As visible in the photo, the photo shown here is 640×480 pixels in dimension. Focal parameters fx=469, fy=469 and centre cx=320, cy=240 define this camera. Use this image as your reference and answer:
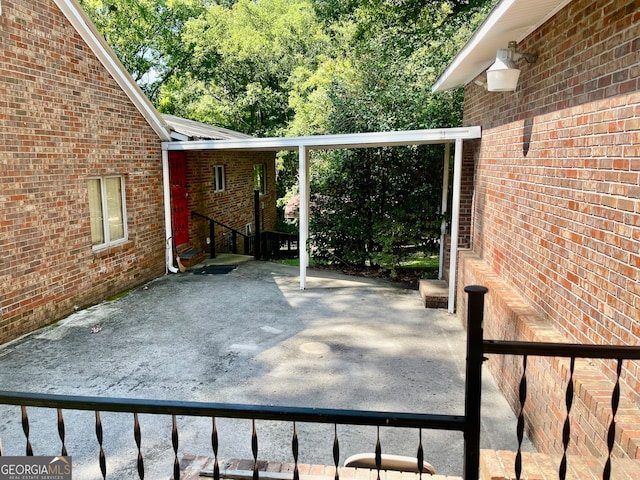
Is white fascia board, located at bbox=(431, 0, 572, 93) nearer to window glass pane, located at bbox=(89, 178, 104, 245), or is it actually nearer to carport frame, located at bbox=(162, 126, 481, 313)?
carport frame, located at bbox=(162, 126, 481, 313)

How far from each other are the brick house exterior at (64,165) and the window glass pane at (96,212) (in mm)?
30

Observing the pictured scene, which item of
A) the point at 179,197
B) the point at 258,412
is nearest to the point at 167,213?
the point at 179,197

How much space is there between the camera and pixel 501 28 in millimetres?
4684

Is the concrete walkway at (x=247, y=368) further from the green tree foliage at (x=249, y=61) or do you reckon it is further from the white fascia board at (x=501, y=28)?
the green tree foliage at (x=249, y=61)

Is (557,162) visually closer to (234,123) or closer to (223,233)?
(223,233)

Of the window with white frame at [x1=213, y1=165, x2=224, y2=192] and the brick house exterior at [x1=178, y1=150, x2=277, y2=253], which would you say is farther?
the window with white frame at [x1=213, y1=165, x2=224, y2=192]

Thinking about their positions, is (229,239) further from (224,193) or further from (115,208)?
(115,208)

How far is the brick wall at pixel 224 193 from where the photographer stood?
37.2 feet

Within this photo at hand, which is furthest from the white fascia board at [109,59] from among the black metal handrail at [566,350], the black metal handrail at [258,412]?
the black metal handrail at [566,350]

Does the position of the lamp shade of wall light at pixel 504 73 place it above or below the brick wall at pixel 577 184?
above

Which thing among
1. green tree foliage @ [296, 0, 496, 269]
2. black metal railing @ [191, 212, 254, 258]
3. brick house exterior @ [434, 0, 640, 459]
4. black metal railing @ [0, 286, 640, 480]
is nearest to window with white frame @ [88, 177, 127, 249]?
black metal railing @ [191, 212, 254, 258]

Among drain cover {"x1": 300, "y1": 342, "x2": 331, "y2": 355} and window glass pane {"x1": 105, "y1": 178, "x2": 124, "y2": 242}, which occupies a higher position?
window glass pane {"x1": 105, "y1": 178, "x2": 124, "y2": 242}

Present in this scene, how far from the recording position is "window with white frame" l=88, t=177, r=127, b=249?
787cm

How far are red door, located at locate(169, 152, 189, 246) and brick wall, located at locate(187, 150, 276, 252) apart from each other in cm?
22
